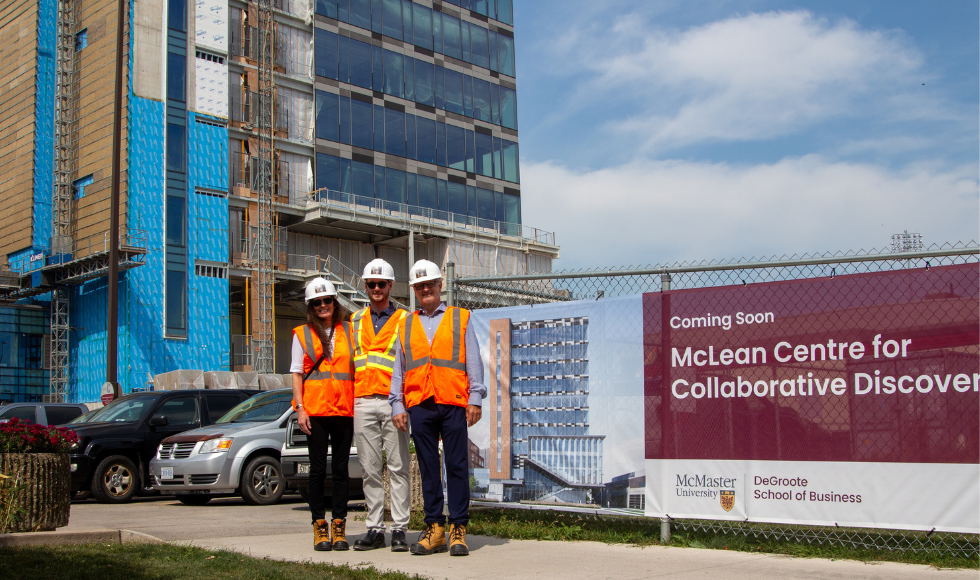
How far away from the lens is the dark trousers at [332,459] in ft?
23.0

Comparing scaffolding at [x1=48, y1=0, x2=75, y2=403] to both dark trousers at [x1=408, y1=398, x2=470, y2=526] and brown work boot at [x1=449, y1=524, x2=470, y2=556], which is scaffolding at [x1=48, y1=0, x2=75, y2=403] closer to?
dark trousers at [x1=408, y1=398, x2=470, y2=526]

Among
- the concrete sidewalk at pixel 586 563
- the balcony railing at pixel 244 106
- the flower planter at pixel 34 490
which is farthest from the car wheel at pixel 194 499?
the balcony railing at pixel 244 106

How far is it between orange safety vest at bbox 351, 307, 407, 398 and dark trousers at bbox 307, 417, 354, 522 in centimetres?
32

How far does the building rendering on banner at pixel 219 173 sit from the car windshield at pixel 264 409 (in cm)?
2366

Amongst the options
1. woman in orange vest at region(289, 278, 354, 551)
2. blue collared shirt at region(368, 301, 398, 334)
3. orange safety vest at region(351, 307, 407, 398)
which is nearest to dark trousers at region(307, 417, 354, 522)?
woman in orange vest at region(289, 278, 354, 551)

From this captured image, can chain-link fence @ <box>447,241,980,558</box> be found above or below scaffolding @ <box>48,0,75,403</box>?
below

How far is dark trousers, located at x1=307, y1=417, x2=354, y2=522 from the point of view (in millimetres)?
6996

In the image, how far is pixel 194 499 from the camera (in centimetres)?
1352

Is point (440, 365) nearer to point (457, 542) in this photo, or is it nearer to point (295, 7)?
point (457, 542)

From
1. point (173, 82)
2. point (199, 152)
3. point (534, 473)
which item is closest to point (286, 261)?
point (199, 152)

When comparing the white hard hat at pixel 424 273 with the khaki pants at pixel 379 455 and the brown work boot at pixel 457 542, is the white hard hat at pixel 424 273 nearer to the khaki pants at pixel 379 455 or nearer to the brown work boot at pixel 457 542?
the khaki pants at pixel 379 455

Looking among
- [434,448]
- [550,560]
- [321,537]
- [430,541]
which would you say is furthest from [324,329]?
[550,560]

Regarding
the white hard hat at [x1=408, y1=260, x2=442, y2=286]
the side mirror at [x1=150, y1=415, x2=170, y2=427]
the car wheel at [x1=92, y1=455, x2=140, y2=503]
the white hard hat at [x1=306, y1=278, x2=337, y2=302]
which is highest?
the white hard hat at [x1=408, y1=260, x2=442, y2=286]

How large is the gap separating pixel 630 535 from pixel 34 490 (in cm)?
486
